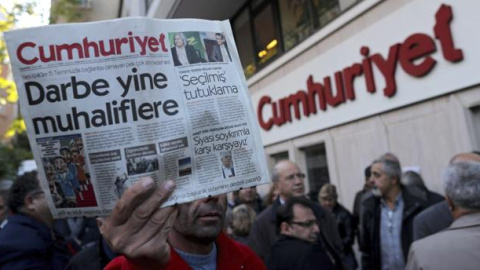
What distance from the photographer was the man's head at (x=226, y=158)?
55.9 inches

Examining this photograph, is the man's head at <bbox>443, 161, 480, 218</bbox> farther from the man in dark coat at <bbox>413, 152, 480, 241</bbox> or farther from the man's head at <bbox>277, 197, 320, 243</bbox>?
the man's head at <bbox>277, 197, 320, 243</bbox>

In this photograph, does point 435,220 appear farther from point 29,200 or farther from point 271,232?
point 29,200

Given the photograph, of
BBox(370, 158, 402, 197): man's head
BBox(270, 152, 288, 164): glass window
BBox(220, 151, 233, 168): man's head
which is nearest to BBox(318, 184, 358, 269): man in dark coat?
BBox(370, 158, 402, 197): man's head

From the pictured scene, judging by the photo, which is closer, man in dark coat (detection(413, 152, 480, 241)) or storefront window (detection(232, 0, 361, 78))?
man in dark coat (detection(413, 152, 480, 241))

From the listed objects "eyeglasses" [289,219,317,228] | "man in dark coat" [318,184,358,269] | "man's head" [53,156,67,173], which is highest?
"man's head" [53,156,67,173]

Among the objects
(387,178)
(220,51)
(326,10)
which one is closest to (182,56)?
(220,51)

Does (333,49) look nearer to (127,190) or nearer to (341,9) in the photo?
(341,9)

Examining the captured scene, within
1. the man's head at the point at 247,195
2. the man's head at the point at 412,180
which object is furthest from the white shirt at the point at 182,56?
the man's head at the point at 247,195

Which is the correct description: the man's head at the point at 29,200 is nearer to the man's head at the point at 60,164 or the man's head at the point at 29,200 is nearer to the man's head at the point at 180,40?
the man's head at the point at 60,164

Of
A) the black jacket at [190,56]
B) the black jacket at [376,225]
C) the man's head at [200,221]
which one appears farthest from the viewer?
the black jacket at [376,225]

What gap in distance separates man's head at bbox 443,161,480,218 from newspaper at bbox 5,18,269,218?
5.28 ft

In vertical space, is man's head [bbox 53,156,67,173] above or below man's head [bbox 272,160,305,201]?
above

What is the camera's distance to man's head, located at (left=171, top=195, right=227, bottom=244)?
6.45ft

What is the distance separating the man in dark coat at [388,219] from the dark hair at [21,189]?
299 centimetres
